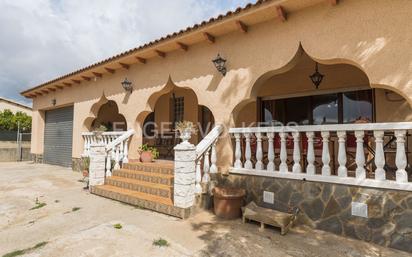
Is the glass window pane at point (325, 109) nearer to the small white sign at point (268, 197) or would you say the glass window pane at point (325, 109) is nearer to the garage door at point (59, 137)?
the small white sign at point (268, 197)

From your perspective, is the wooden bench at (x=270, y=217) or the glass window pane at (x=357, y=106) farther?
the glass window pane at (x=357, y=106)

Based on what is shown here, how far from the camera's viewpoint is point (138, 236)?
399 cm

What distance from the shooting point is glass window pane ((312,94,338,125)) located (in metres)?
7.17

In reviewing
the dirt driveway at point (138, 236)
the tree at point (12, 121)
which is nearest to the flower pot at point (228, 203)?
the dirt driveway at point (138, 236)

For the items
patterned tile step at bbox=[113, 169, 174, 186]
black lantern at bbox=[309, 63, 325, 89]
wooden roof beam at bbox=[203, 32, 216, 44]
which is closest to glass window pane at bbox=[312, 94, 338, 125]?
black lantern at bbox=[309, 63, 325, 89]

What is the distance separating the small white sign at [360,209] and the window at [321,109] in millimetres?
3351

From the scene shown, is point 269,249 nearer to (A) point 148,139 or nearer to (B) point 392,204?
(B) point 392,204

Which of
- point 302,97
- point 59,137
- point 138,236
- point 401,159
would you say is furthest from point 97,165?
point 59,137

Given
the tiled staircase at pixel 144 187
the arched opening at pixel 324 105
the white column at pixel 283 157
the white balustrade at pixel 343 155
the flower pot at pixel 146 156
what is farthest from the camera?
the flower pot at pixel 146 156

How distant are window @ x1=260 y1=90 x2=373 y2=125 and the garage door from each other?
10.3m

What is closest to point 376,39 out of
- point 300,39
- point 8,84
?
point 300,39

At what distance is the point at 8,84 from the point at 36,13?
10146 centimetres

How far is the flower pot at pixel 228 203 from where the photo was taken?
4957mm

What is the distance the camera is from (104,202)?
6.11 metres
